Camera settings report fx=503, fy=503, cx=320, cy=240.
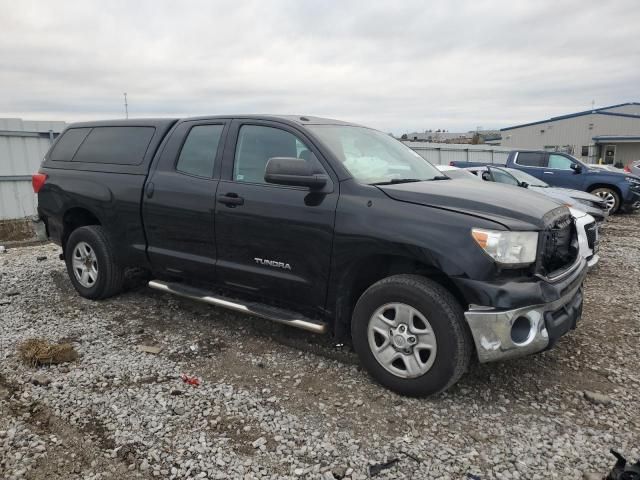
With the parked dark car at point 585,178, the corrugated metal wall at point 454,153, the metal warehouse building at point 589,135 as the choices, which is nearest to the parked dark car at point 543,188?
the parked dark car at point 585,178

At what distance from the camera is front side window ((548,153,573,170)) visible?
46.0 feet

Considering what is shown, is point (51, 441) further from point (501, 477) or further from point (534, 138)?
point (534, 138)

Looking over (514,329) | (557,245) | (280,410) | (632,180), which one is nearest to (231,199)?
(280,410)

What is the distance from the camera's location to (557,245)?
3.43 meters

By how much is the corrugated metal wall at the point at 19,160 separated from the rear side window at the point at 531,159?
12.4 metres

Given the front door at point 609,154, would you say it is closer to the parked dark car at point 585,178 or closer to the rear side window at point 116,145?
the parked dark car at point 585,178

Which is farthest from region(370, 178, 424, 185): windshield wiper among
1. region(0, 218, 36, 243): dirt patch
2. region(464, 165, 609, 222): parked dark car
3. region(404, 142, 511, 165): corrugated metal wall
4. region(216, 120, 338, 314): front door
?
region(404, 142, 511, 165): corrugated metal wall

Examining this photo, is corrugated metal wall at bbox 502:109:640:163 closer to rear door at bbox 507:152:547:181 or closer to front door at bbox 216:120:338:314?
rear door at bbox 507:152:547:181

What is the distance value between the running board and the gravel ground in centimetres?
36

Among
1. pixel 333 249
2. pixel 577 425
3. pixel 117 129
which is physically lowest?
pixel 577 425

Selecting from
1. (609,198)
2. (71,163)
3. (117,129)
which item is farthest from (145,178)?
(609,198)

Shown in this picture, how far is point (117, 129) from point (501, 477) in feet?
15.0

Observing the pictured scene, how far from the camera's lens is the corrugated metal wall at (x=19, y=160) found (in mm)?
10750

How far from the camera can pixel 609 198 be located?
13398 millimetres
